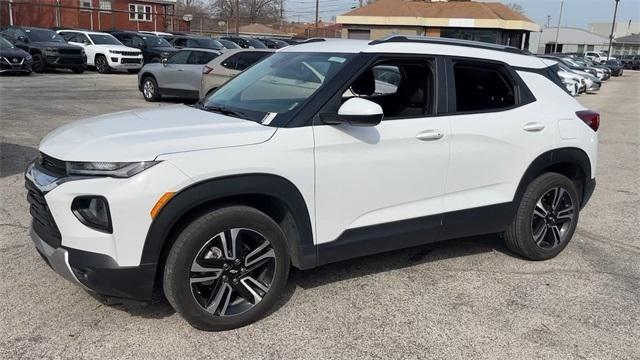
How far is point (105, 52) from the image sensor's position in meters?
23.0

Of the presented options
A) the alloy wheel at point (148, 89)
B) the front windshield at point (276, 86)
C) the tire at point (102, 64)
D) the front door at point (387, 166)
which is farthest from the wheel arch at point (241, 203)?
the tire at point (102, 64)

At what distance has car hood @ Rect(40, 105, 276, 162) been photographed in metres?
3.13

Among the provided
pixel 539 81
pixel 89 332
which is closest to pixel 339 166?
pixel 89 332

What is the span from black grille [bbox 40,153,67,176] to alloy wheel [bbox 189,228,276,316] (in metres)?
0.92

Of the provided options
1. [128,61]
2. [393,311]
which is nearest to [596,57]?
[128,61]

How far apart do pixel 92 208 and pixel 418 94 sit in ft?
8.26

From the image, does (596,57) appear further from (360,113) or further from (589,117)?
(360,113)

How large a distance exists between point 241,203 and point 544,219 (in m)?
2.75

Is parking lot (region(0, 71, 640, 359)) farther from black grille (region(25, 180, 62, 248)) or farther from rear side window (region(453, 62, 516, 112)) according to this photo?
rear side window (region(453, 62, 516, 112))

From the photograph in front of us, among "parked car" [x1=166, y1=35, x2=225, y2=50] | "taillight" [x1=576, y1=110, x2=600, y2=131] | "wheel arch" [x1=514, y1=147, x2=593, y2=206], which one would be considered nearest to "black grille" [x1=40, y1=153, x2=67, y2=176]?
"wheel arch" [x1=514, y1=147, x2=593, y2=206]

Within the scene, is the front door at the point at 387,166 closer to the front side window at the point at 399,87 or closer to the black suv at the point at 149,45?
the front side window at the point at 399,87

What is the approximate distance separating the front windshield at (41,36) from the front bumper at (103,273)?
22.1m

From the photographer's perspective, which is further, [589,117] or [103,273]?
[589,117]

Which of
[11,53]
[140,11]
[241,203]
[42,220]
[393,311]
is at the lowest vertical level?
[393,311]
